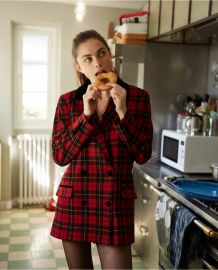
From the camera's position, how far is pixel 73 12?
3645 mm

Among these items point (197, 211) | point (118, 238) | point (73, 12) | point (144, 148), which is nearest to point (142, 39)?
point (73, 12)

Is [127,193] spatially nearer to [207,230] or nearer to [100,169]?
[100,169]

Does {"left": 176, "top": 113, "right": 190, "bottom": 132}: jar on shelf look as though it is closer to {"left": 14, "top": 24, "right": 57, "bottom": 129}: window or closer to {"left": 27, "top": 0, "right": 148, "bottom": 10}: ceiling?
{"left": 27, "top": 0, "right": 148, "bottom": 10}: ceiling

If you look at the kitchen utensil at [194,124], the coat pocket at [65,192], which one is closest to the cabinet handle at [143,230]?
the kitchen utensil at [194,124]

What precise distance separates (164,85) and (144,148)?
1903 mm

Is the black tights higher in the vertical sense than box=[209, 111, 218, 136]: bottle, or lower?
lower

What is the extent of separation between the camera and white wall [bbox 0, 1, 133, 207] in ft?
11.6

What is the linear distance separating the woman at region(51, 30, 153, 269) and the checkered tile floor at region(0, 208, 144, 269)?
1594mm

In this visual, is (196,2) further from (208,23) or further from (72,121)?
(72,121)

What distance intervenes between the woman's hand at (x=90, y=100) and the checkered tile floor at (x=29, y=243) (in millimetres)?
1798

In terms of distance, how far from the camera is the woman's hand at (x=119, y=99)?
1.13 m

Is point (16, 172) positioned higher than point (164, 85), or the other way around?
point (164, 85)

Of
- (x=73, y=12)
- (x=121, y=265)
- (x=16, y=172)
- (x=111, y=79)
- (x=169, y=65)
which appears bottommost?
(x=16, y=172)

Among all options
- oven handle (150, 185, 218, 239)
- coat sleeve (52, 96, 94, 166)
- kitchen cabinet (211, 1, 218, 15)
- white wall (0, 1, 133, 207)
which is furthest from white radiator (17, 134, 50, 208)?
coat sleeve (52, 96, 94, 166)
